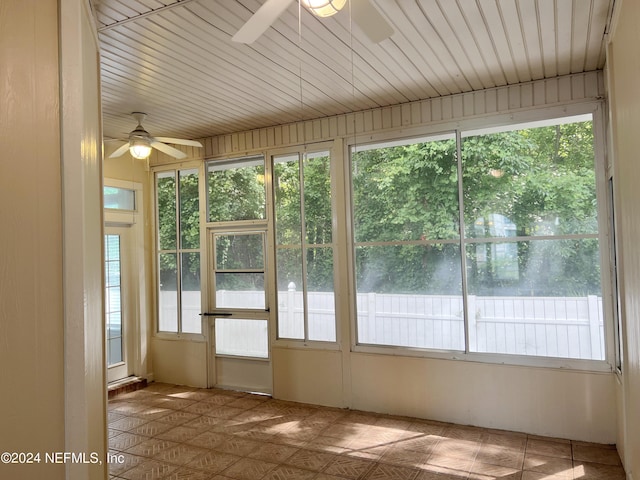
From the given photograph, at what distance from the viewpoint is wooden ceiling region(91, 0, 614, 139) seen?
2.65 metres

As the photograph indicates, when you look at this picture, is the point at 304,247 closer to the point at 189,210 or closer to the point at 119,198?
the point at 189,210

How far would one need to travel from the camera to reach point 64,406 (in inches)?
61.7

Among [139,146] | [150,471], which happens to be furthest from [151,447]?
[139,146]

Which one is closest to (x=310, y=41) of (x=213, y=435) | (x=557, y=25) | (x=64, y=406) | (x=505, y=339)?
(x=557, y=25)

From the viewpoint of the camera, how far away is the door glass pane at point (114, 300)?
18.1 ft

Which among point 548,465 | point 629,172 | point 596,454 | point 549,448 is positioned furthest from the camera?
point 549,448

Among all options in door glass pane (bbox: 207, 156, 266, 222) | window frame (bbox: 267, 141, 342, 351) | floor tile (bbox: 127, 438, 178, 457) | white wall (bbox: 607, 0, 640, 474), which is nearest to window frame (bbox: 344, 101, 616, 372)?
window frame (bbox: 267, 141, 342, 351)

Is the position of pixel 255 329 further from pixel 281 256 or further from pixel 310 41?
pixel 310 41

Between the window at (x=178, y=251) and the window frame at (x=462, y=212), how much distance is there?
219cm

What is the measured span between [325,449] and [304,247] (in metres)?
2.14

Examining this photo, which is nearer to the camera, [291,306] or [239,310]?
[291,306]

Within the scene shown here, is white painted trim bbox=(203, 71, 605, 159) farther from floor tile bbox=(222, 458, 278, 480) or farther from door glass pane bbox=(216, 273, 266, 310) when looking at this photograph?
floor tile bbox=(222, 458, 278, 480)

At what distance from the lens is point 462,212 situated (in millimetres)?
4160

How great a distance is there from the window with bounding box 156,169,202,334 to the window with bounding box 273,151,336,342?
1.28 m
